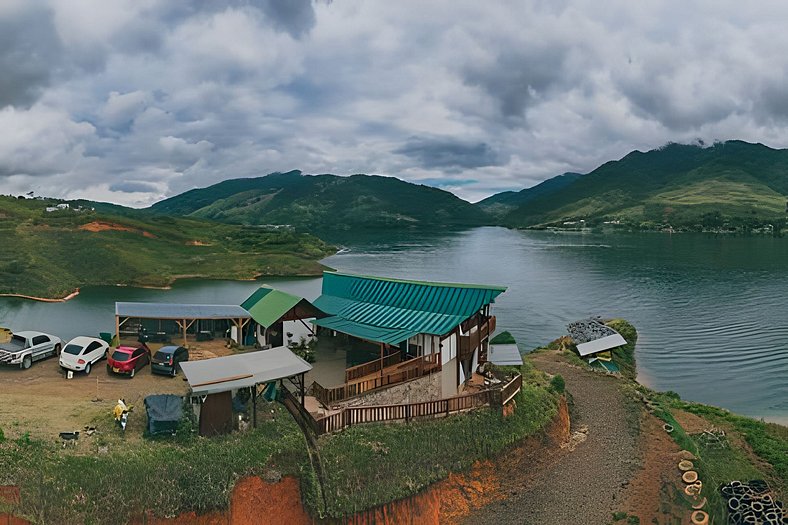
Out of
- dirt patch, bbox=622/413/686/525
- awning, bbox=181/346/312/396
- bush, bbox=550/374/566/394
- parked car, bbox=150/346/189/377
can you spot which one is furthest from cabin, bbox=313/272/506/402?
dirt patch, bbox=622/413/686/525

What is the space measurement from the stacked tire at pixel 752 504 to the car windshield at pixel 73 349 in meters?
23.6

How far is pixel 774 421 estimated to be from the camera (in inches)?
1202

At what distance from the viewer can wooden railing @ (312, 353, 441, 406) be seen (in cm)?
1848

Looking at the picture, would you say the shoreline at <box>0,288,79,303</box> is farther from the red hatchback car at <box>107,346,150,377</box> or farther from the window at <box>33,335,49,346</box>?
the red hatchback car at <box>107,346,150,377</box>

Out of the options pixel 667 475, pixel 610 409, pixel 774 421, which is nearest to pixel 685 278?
pixel 774 421

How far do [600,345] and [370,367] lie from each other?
77.6 feet

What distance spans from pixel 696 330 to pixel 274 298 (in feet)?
138

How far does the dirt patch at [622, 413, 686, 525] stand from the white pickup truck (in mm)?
22397

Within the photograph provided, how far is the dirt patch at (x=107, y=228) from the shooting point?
87.9 meters

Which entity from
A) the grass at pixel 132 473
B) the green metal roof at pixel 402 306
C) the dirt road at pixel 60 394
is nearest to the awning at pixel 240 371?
the grass at pixel 132 473

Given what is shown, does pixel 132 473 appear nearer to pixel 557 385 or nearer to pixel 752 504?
pixel 557 385

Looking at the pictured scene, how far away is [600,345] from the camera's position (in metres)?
38.6

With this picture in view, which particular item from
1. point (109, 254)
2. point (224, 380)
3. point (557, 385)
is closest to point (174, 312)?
point (224, 380)

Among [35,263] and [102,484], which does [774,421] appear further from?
[35,263]
